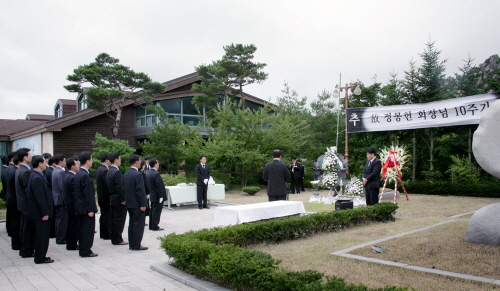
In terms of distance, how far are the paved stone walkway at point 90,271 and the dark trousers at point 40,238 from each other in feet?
0.51

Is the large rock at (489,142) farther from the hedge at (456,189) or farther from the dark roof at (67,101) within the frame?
the dark roof at (67,101)

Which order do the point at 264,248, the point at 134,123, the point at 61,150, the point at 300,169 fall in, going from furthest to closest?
the point at 134,123, the point at 61,150, the point at 300,169, the point at 264,248

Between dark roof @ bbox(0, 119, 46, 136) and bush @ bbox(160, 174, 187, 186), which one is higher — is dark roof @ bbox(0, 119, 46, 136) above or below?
above

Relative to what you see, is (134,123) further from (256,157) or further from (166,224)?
(166,224)

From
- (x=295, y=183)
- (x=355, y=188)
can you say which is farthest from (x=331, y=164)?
(x=295, y=183)

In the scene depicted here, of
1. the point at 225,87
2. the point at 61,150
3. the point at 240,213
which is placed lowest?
the point at 240,213

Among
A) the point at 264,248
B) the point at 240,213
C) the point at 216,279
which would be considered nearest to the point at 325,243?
the point at 264,248

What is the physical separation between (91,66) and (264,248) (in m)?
Answer: 17.7

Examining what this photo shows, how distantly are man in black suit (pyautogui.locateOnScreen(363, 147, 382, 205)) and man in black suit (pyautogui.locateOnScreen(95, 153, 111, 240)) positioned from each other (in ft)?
20.7

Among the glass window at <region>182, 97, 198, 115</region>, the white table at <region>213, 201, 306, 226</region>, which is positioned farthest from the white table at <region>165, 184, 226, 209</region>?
the glass window at <region>182, 97, 198, 115</region>

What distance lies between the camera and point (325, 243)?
7.10 m

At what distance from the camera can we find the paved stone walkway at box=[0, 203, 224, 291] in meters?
5.07

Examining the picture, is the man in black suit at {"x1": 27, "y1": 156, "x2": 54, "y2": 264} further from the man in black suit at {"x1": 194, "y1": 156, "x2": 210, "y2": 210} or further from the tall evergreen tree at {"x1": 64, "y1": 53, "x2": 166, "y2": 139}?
the tall evergreen tree at {"x1": 64, "y1": 53, "x2": 166, "y2": 139}

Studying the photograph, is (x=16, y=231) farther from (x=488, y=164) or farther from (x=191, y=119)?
(x=191, y=119)
